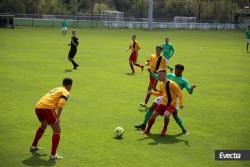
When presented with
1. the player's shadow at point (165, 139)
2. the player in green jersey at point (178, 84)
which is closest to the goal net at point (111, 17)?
the player in green jersey at point (178, 84)

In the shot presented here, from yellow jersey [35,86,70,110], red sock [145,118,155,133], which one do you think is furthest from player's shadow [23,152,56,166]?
red sock [145,118,155,133]

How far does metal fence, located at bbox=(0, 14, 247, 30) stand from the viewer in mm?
73500

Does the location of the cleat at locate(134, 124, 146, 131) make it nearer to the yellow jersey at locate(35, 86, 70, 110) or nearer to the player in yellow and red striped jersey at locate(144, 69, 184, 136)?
the player in yellow and red striped jersey at locate(144, 69, 184, 136)

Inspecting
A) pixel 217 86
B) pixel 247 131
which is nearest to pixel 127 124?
pixel 247 131

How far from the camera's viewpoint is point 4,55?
104 ft

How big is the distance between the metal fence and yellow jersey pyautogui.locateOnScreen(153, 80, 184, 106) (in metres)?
62.3

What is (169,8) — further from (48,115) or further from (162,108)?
(48,115)

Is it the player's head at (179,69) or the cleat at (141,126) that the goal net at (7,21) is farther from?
the player's head at (179,69)

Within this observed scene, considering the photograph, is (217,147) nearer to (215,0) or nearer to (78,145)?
(78,145)

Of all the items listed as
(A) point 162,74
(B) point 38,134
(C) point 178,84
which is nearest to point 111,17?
(C) point 178,84

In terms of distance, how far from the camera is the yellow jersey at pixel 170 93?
1220cm

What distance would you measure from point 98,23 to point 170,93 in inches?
2665

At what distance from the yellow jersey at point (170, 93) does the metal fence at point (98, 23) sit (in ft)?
204

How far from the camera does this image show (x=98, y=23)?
259ft
